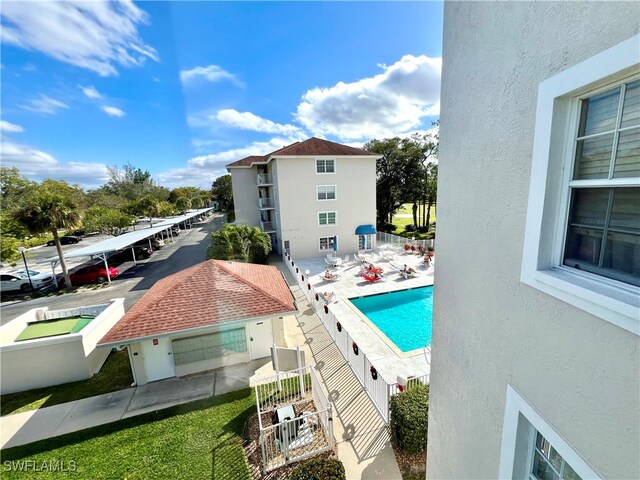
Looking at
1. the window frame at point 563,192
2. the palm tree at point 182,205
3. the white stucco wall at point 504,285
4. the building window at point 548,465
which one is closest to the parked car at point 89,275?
the white stucco wall at point 504,285

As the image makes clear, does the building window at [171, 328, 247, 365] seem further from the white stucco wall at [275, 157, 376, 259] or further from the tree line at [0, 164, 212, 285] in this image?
the tree line at [0, 164, 212, 285]

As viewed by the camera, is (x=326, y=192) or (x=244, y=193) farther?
(x=244, y=193)

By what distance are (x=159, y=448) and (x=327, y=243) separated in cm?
1947

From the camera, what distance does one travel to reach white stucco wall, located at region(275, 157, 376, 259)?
22.8 metres

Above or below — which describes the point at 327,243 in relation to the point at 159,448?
above

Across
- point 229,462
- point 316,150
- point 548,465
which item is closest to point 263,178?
point 316,150

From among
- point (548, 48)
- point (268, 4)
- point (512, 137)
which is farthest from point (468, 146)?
point (268, 4)

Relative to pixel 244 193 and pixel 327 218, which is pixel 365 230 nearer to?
pixel 327 218

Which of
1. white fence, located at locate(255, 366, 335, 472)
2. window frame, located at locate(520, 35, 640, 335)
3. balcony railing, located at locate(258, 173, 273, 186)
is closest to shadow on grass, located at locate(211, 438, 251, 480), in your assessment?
white fence, located at locate(255, 366, 335, 472)

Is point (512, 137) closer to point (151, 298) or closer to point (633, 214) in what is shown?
point (633, 214)

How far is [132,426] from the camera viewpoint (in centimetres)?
722

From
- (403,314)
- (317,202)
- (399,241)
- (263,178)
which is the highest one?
(263,178)

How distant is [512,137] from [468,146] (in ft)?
1.87

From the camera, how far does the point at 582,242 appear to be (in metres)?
2.14
